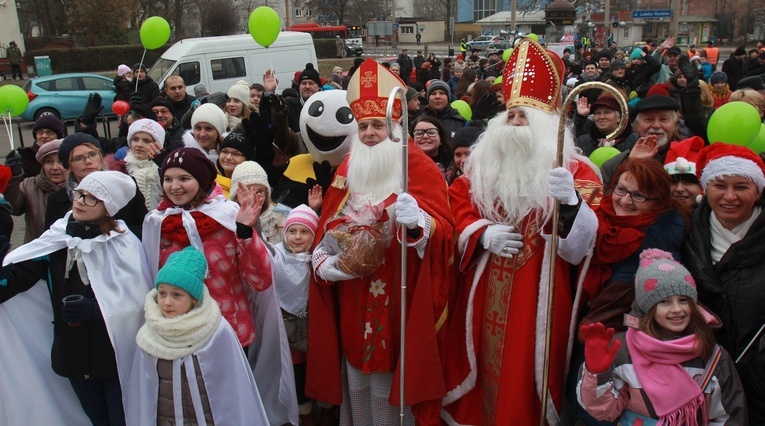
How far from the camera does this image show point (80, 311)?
10.5 feet

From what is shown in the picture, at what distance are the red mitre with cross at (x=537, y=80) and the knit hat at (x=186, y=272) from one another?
1.80 m

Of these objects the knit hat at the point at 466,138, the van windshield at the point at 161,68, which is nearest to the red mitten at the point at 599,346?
the knit hat at the point at 466,138

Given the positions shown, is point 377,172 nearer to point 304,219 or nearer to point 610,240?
point 304,219

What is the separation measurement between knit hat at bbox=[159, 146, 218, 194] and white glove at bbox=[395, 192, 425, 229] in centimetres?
107

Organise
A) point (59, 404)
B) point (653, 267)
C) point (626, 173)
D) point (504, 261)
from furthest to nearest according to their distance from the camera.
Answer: point (59, 404) < point (504, 261) < point (626, 173) < point (653, 267)

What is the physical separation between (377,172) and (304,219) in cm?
54

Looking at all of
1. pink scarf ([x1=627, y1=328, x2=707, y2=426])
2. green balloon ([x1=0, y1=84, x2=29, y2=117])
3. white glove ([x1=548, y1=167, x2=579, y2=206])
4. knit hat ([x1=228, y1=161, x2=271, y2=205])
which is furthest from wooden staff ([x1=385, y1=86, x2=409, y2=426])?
green balloon ([x1=0, y1=84, x2=29, y2=117])

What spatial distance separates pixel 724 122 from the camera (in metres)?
3.97

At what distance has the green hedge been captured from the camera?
29.9 metres

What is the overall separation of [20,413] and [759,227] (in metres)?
3.86

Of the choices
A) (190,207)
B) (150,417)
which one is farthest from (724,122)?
(150,417)

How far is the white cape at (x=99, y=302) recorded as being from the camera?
10.9 ft

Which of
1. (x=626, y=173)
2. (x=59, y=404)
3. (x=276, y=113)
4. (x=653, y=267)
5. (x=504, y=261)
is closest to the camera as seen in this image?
(x=653, y=267)

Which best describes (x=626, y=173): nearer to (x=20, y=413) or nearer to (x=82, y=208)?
(x=82, y=208)
